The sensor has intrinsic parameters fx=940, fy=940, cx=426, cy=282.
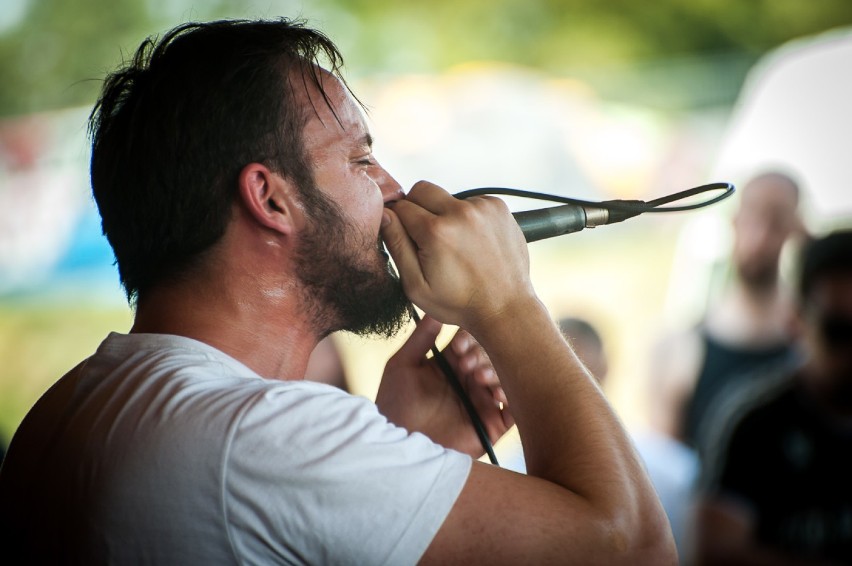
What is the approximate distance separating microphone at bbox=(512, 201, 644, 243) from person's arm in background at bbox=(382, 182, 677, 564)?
3.9 inches

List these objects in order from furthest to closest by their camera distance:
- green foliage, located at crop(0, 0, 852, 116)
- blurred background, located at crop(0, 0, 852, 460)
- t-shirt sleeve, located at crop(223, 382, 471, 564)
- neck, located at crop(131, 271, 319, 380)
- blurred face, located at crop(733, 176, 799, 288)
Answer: green foliage, located at crop(0, 0, 852, 116)
blurred background, located at crop(0, 0, 852, 460)
blurred face, located at crop(733, 176, 799, 288)
neck, located at crop(131, 271, 319, 380)
t-shirt sleeve, located at crop(223, 382, 471, 564)

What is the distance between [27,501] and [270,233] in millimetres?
441

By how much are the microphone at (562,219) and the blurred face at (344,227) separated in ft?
0.63

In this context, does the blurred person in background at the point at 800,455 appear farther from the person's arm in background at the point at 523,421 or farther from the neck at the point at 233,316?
the neck at the point at 233,316

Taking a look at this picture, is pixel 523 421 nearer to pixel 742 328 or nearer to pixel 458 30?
pixel 742 328

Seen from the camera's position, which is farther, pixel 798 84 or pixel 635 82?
pixel 635 82

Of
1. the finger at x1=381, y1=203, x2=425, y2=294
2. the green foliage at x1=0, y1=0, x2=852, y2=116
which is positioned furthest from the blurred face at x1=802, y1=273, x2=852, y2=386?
the green foliage at x1=0, y1=0, x2=852, y2=116

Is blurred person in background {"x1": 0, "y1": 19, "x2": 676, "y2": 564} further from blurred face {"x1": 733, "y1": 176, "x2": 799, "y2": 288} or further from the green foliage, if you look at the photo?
the green foliage

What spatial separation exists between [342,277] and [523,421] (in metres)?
0.31

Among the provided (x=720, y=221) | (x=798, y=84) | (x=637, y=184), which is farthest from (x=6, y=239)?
(x=798, y=84)

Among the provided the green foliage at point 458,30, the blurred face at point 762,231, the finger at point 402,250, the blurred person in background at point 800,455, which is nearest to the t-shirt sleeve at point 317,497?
the finger at point 402,250

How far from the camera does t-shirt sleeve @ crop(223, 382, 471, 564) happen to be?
3.21 feet

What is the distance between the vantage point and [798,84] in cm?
652

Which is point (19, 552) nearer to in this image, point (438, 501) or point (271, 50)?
point (438, 501)
